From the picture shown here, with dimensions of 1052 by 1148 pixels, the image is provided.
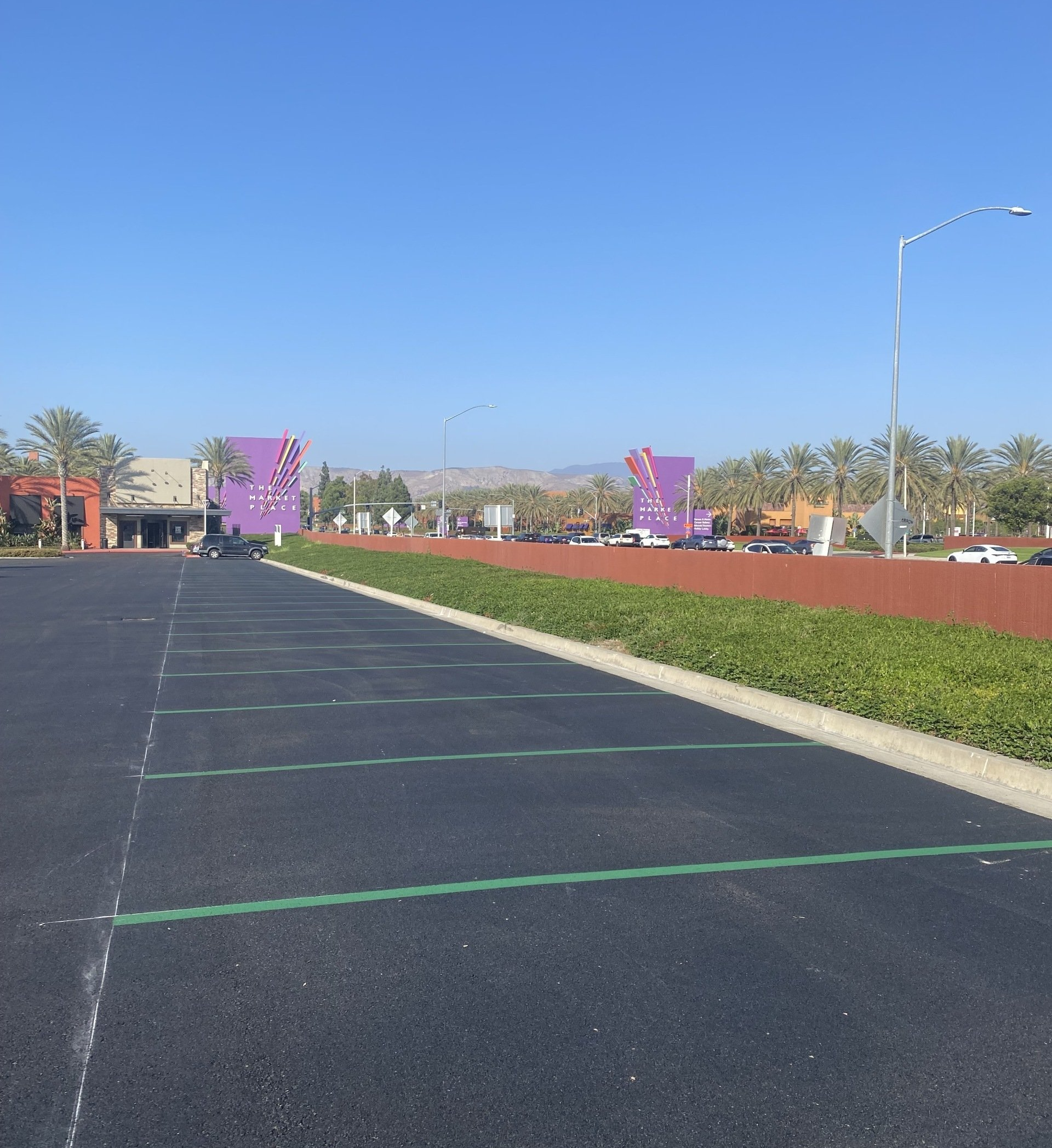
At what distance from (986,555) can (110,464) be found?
63693 millimetres

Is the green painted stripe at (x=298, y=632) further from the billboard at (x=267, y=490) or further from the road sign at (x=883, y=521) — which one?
the billboard at (x=267, y=490)

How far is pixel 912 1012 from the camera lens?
4.41m

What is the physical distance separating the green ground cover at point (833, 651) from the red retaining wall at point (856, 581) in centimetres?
45

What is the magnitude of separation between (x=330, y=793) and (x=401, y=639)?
35.1 ft

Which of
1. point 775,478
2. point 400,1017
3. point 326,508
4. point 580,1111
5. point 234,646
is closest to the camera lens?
point 580,1111

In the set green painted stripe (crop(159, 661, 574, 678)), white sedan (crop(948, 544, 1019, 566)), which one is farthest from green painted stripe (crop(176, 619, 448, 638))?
white sedan (crop(948, 544, 1019, 566))

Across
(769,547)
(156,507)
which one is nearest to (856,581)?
(769,547)

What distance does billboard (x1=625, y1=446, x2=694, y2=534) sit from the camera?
4348 inches

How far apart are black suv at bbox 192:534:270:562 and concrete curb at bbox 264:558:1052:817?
48.3 m

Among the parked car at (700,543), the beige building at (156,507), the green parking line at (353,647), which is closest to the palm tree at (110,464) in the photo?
the beige building at (156,507)

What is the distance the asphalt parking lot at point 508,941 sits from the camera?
3.67m

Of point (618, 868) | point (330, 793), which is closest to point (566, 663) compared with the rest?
point (330, 793)

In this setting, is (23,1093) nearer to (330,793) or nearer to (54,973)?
(54,973)

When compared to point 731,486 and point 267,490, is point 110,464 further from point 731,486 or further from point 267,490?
point 731,486
